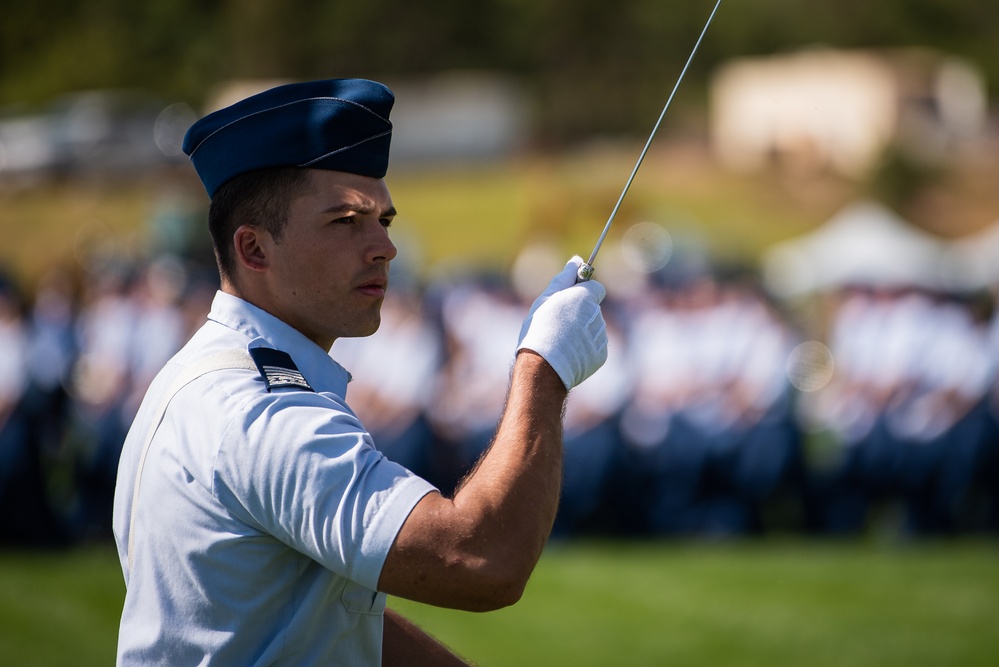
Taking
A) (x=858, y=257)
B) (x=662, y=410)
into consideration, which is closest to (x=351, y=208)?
(x=662, y=410)

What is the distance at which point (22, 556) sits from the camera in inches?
414

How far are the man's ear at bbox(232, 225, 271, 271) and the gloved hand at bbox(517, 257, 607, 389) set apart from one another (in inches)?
18.4

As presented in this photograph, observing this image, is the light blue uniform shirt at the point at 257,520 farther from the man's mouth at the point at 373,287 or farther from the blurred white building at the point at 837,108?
the blurred white building at the point at 837,108

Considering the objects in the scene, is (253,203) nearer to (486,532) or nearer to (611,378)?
(486,532)

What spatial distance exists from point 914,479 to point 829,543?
4.07 ft

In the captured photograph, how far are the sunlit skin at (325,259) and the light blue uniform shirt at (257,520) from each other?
0.16 feet

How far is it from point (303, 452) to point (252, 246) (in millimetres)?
A: 482

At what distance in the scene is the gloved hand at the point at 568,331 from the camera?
213 cm

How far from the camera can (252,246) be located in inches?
88.8

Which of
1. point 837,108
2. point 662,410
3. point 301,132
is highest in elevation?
point 837,108

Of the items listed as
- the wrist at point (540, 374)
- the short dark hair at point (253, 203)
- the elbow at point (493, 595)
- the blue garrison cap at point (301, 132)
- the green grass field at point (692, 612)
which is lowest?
the green grass field at point (692, 612)

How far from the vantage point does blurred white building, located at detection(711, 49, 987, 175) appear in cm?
3878

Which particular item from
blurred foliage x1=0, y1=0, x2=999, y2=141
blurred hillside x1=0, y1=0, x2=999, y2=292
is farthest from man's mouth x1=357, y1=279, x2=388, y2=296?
blurred foliage x1=0, y1=0, x2=999, y2=141

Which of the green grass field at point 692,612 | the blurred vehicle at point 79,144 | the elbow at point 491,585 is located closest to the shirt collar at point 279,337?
the elbow at point 491,585
